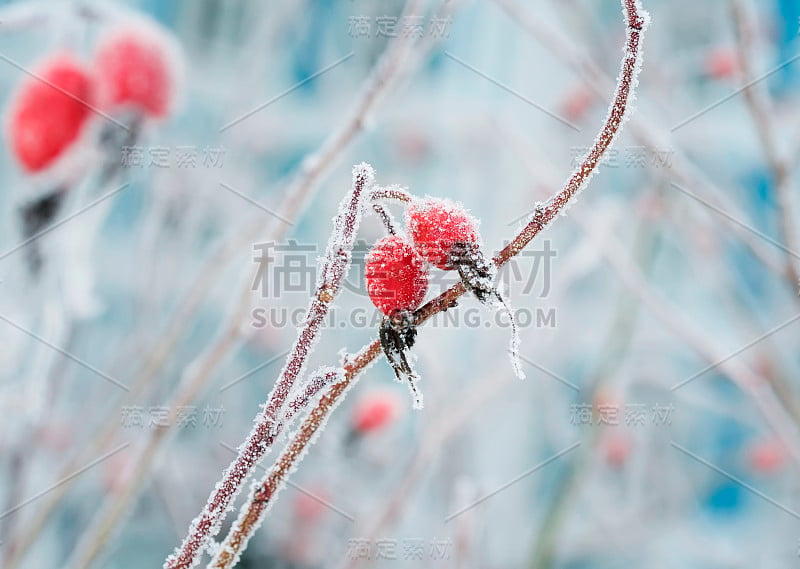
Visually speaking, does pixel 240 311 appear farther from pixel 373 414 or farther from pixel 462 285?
pixel 373 414

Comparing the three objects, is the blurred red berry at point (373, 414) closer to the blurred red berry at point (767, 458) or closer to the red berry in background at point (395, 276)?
the red berry in background at point (395, 276)

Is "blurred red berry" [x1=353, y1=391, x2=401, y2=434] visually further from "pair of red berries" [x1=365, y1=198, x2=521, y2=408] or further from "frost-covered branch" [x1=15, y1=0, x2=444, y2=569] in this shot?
"pair of red berries" [x1=365, y1=198, x2=521, y2=408]

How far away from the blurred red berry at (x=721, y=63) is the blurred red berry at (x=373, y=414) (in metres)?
0.77

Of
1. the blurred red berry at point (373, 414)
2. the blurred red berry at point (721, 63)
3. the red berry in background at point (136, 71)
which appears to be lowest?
the blurred red berry at point (373, 414)

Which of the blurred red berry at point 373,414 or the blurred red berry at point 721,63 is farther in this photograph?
the blurred red berry at point 721,63

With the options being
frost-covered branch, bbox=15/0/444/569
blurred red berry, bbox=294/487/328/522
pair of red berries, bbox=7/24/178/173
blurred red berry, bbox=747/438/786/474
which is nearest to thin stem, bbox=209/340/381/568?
frost-covered branch, bbox=15/0/444/569

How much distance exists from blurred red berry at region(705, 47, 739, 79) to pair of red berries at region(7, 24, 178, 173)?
91cm

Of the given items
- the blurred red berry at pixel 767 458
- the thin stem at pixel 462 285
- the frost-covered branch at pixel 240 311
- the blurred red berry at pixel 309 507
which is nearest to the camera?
the thin stem at pixel 462 285

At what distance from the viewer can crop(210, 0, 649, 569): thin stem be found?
18 centimetres

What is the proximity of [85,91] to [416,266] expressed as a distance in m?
0.32

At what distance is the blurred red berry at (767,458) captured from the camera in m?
1.29

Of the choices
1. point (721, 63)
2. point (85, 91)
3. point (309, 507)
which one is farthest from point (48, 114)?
point (721, 63)

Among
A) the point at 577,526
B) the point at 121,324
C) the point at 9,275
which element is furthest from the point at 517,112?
the point at 9,275

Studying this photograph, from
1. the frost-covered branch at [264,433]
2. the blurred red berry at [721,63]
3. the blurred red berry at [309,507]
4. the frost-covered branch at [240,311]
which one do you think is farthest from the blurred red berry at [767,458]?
the frost-covered branch at [264,433]
